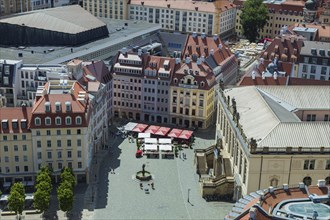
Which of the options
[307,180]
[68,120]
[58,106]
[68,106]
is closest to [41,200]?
[68,120]

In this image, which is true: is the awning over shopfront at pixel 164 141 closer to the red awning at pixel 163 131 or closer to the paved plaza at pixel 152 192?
the red awning at pixel 163 131

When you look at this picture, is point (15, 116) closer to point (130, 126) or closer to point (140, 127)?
point (130, 126)

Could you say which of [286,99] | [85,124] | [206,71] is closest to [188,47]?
[206,71]

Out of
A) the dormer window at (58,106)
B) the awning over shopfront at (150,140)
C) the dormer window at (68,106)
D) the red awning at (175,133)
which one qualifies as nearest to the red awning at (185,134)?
the red awning at (175,133)

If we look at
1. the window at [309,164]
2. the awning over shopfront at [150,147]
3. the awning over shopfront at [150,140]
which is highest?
the window at [309,164]

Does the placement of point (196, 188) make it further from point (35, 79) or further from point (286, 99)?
point (35, 79)

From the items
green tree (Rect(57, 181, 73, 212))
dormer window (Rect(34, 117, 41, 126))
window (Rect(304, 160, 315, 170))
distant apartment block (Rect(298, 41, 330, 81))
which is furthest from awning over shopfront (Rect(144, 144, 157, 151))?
distant apartment block (Rect(298, 41, 330, 81))

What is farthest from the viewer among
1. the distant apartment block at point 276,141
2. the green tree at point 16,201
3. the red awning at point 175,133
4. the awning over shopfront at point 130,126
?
the awning over shopfront at point 130,126
